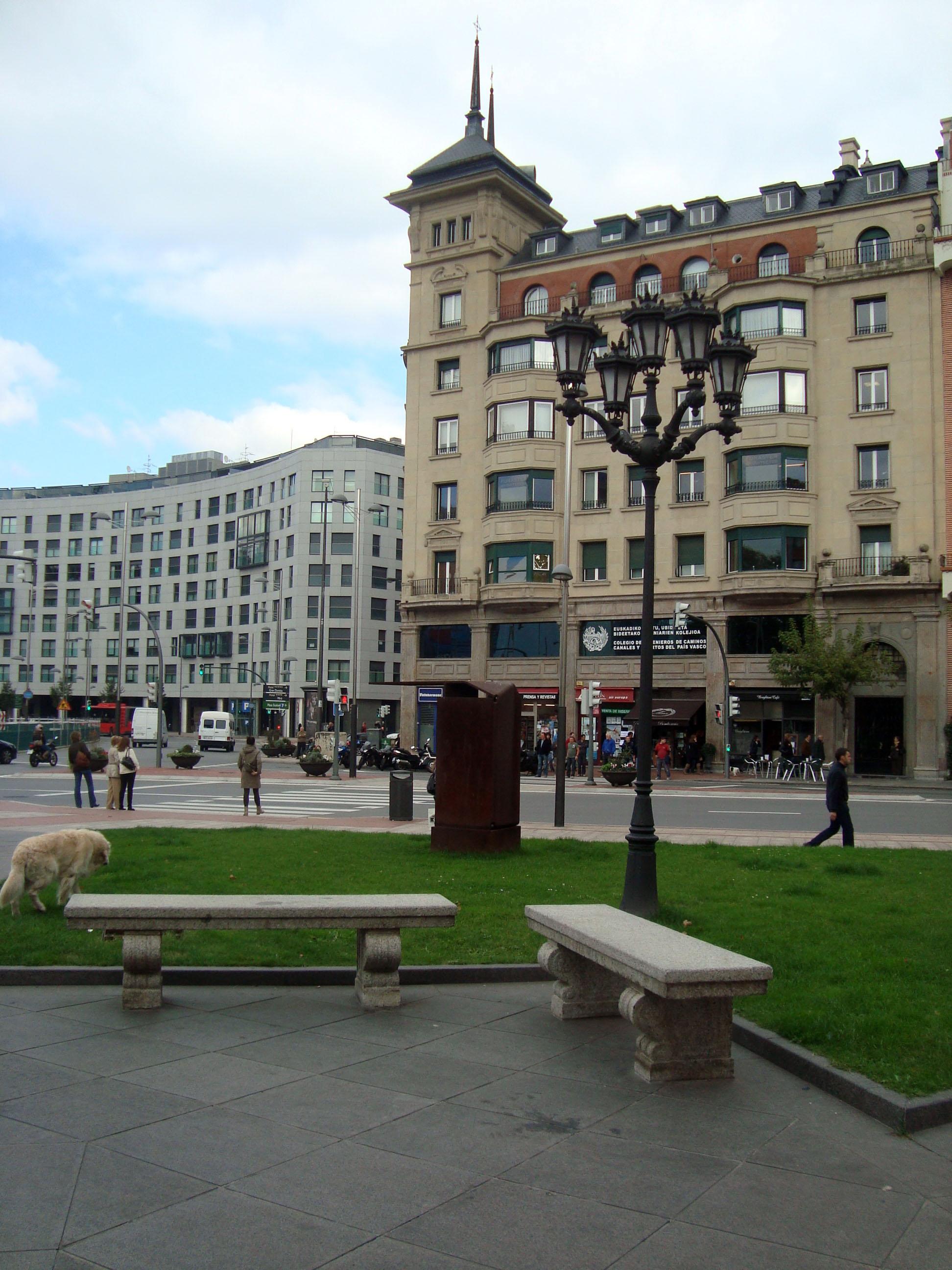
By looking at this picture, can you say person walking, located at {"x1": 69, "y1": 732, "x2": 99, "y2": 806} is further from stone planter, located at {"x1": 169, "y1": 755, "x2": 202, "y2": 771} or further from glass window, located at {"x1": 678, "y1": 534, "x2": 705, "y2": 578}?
glass window, located at {"x1": 678, "y1": 534, "x2": 705, "y2": 578}

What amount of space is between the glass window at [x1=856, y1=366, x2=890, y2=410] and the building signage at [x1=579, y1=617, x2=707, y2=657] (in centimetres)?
1089

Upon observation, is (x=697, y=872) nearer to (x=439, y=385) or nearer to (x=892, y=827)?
(x=892, y=827)

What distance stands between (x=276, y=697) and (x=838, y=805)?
5405cm

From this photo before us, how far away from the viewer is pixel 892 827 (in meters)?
22.4

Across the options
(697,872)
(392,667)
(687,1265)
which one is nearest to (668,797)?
(697,872)

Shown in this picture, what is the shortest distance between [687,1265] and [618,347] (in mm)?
9189

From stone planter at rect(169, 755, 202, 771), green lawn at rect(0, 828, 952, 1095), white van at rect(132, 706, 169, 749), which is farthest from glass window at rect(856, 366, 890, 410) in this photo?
white van at rect(132, 706, 169, 749)

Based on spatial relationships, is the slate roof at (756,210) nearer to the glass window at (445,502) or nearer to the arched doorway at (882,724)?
the glass window at (445,502)

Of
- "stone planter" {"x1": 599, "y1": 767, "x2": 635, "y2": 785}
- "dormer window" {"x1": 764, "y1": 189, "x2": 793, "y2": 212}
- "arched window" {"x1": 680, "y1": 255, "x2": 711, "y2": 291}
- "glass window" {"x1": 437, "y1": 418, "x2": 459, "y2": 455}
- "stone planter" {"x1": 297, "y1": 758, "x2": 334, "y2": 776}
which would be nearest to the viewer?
"stone planter" {"x1": 599, "y1": 767, "x2": 635, "y2": 785}

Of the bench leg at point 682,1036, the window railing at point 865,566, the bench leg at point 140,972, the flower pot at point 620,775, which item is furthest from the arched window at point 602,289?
the bench leg at point 682,1036

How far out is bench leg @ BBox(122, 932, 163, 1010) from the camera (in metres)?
6.84

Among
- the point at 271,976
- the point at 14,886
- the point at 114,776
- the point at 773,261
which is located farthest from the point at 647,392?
the point at 773,261

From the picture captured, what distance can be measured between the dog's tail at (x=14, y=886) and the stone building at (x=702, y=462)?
37.1 metres

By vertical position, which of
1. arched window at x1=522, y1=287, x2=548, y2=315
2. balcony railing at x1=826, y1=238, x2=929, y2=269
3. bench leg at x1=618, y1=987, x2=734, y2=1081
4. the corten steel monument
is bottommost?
bench leg at x1=618, y1=987, x2=734, y2=1081
